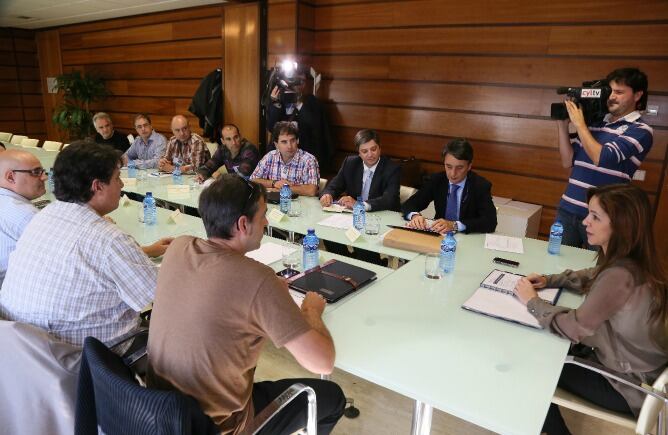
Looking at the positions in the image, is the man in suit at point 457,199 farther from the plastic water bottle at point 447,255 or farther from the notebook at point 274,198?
the notebook at point 274,198

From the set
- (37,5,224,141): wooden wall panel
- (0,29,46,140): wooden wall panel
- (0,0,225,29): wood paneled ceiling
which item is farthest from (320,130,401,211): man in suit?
(0,29,46,140): wooden wall panel

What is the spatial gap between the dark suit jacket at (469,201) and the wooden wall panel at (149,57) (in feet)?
13.6

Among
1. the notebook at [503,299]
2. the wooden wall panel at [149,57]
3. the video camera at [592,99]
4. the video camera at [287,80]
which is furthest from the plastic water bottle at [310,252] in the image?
the wooden wall panel at [149,57]

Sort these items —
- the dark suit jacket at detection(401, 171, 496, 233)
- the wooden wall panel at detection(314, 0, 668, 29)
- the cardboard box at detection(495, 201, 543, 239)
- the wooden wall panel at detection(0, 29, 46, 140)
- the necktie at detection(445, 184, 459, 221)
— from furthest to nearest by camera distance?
the wooden wall panel at detection(0, 29, 46, 140), the cardboard box at detection(495, 201, 543, 239), the wooden wall panel at detection(314, 0, 668, 29), the necktie at detection(445, 184, 459, 221), the dark suit jacket at detection(401, 171, 496, 233)

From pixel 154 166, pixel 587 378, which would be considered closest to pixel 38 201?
pixel 154 166

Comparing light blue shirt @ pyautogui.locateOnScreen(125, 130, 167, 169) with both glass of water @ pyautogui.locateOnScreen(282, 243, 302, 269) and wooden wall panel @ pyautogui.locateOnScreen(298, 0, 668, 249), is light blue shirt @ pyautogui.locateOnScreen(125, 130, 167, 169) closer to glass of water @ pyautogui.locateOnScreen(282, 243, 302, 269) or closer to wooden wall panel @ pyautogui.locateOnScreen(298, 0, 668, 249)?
wooden wall panel @ pyautogui.locateOnScreen(298, 0, 668, 249)

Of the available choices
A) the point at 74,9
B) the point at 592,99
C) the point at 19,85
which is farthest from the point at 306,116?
the point at 19,85

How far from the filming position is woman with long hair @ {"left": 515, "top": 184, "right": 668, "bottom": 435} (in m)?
1.45

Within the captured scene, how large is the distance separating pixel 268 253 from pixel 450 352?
3.61 feet

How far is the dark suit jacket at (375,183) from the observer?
314 cm

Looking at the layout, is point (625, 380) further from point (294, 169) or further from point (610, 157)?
point (294, 169)

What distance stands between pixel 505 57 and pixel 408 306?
3362 mm

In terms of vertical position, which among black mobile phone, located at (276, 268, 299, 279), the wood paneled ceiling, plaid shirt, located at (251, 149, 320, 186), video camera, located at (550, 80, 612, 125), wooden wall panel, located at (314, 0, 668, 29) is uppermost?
the wood paneled ceiling

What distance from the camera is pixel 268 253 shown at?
2217mm
